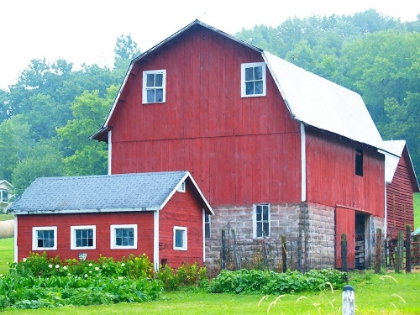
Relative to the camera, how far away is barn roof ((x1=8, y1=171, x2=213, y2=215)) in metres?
33.8

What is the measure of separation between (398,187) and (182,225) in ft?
70.2

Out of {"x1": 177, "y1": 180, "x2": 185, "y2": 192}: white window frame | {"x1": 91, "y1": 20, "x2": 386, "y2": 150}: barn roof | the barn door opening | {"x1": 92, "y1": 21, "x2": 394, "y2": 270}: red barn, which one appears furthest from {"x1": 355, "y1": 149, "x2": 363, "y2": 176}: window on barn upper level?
{"x1": 177, "y1": 180, "x2": 185, "y2": 192}: white window frame

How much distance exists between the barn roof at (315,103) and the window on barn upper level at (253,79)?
2.02ft

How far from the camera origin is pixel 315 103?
4128 cm

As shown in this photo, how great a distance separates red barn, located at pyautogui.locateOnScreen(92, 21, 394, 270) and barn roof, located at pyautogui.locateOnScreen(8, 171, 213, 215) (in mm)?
2986

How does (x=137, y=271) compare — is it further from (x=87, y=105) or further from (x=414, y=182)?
(x=87, y=105)

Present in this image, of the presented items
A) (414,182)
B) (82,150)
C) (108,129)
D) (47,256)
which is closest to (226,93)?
(108,129)

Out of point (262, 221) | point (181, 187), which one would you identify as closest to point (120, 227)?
point (181, 187)

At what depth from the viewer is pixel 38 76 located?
127 metres

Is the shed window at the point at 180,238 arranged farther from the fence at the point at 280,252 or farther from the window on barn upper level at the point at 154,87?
the window on barn upper level at the point at 154,87

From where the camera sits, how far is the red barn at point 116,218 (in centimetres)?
3356

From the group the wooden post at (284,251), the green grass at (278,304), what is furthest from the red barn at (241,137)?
the green grass at (278,304)

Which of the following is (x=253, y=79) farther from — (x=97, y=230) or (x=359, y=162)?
(x=97, y=230)

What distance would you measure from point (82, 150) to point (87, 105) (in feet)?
14.7
